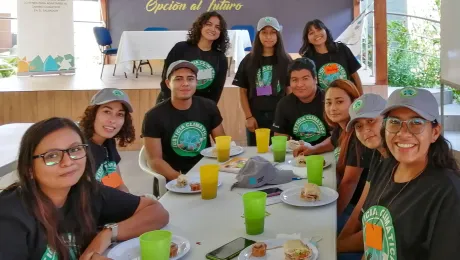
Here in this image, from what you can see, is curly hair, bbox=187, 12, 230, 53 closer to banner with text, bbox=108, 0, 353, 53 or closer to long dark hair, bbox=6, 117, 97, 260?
long dark hair, bbox=6, 117, 97, 260

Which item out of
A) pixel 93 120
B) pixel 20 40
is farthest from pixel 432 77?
pixel 20 40

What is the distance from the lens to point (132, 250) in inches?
53.6

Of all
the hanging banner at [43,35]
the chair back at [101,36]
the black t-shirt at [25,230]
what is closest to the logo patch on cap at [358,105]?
the black t-shirt at [25,230]

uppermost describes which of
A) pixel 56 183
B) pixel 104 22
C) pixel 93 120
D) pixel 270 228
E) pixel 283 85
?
pixel 104 22

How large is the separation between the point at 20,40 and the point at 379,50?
5.45 metres

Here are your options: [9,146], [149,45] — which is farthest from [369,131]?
[149,45]

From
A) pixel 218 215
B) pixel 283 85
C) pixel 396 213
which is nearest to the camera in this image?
pixel 396 213

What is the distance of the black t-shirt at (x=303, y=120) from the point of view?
280 cm

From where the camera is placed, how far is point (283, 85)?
132 inches

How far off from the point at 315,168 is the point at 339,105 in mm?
504

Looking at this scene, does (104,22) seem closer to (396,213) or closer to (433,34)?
(433,34)

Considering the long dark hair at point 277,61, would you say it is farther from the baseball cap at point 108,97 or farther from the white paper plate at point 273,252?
the white paper plate at point 273,252

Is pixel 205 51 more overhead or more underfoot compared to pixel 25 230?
more overhead

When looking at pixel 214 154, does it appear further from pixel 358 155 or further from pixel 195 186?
pixel 358 155
